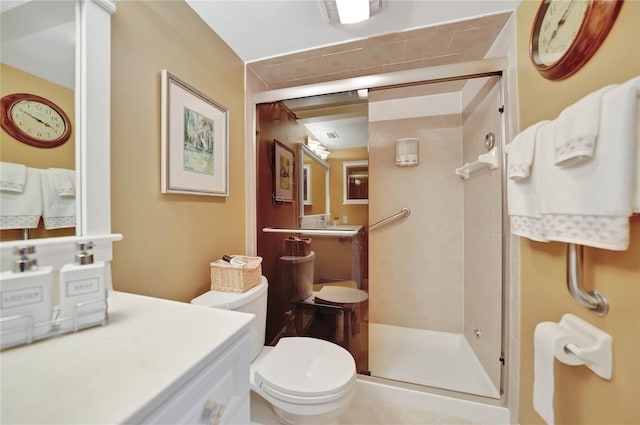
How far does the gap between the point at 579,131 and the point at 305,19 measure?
4.15 feet

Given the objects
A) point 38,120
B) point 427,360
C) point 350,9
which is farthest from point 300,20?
point 427,360

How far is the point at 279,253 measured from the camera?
1.61 meters

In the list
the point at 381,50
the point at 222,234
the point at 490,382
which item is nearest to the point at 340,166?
the point at 381,50

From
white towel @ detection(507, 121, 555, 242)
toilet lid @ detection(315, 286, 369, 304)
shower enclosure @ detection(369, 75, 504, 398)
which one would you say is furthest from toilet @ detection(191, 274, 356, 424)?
white towel @ detection(507, 121, 555, 242)

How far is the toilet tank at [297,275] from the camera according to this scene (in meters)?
1.62

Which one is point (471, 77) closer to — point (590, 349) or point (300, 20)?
point (300, 20)

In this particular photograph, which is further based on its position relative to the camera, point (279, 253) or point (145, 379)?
point (279, 253)

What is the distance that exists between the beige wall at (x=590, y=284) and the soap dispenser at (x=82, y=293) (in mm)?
1366

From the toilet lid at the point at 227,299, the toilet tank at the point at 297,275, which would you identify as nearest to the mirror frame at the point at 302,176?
the toilet tank at the point at 297,275

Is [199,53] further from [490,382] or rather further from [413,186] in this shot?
[490,382]

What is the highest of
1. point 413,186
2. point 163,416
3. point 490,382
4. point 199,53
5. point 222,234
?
point 199,53

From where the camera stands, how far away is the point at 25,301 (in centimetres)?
46

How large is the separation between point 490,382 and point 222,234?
182 cm

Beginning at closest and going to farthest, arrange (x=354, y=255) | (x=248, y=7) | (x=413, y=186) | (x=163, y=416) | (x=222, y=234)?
(x=163, y=416) → (x=248, y=7) → (x=222, y=234) → (x=354, y=255) → (x=413, y=186)
